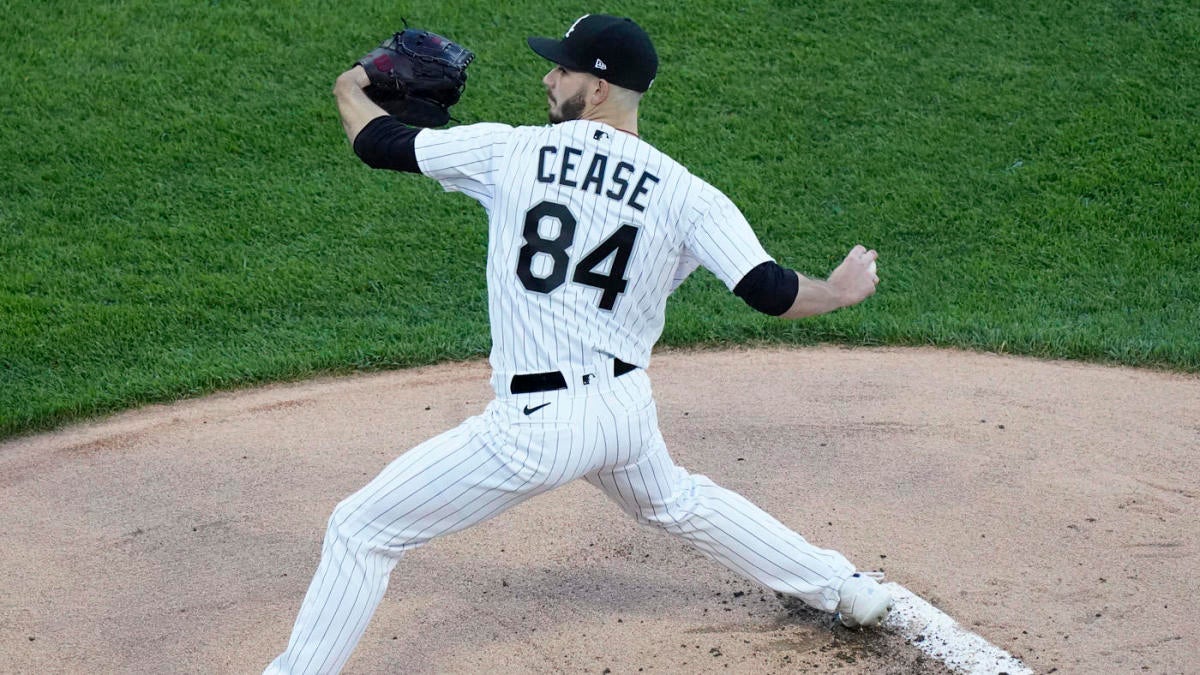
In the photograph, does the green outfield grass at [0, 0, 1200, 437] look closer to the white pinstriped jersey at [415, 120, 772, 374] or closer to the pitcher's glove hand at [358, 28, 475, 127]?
the pitcher's glove hand at [358, 28, 475, 127]

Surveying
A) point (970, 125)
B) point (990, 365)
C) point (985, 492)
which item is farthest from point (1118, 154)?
point (985, 492)

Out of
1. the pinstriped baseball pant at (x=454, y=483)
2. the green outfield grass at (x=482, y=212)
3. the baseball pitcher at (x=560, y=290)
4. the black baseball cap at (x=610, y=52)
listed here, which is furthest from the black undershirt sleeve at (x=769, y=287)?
the green outfield grass at (x=482, y=212)

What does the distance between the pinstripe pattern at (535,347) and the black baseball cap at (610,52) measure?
0.14 meters

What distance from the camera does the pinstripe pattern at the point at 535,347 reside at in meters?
3.35

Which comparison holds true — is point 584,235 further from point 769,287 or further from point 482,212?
point 482,212

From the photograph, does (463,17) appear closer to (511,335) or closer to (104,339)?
(104,339)

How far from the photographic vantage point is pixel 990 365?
6215 mm

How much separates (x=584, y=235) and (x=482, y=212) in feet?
15.1

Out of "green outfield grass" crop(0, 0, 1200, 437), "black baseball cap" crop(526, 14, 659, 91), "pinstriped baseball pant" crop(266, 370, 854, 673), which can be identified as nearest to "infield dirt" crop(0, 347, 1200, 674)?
"green outfield grass" crop(0, 0, 1200, 437)

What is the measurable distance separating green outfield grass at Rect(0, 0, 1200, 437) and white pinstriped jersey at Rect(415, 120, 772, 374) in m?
3.11

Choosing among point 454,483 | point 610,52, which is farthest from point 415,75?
point 454,483

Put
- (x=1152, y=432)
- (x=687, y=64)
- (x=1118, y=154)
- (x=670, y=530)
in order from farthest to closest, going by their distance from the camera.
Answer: (x=687, y=64)
(x=1118, y=154)
(x=1152, y=432)
(x=670, y=530)

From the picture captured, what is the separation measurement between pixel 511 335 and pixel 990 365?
347 cm

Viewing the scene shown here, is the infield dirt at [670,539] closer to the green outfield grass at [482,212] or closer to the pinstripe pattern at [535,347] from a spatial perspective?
the green outfield grass at [482,212]
